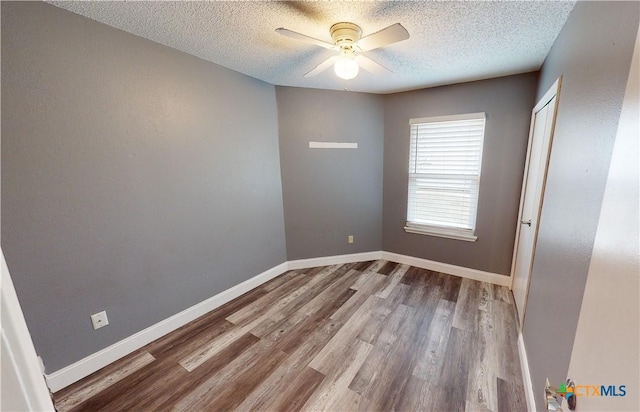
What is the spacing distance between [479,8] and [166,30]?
2.06m

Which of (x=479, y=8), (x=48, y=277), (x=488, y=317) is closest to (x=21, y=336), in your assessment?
(x=48, y=277)

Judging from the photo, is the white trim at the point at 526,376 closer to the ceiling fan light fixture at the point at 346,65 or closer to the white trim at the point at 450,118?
the white trim at the point at 450,118

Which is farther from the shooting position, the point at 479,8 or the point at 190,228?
the point at 190,228

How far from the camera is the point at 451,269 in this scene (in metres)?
3.13

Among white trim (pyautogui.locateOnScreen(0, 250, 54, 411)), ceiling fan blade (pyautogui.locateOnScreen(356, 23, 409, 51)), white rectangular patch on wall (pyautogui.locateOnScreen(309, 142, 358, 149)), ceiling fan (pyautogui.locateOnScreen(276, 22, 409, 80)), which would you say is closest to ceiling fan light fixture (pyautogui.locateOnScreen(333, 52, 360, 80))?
ceiling fan (pyautogui.locateOnScreen(276, 22, 409, 80))

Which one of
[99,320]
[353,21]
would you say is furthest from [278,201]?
[353,21]

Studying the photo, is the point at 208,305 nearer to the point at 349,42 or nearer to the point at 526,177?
the point at 349,42

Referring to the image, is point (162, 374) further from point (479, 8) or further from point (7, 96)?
point (479, 8)

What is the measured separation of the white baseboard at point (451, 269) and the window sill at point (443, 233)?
0.37 metres

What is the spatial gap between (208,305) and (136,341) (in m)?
0.61

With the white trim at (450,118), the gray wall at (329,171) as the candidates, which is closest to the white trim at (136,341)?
the gray wall at (329,171)

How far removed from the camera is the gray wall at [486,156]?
2.55m

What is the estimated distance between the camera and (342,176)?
330 centimetres

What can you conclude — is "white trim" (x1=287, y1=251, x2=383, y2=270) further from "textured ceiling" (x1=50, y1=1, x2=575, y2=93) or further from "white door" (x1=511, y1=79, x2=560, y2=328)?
"textured ceiling" (x1=50, y1=1, x2=575, y2=93)
